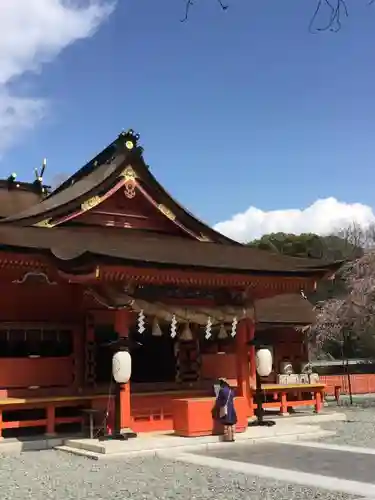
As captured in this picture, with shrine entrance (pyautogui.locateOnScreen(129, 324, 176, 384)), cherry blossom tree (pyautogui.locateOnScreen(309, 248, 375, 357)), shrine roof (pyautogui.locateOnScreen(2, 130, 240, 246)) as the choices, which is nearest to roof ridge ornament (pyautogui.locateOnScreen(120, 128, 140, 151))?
shrine roof (pyautogui.locateOnScreen(2, 130, 240, 246))

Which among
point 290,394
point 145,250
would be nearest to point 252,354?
point 145,250

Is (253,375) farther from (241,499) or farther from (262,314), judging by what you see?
(241,499)

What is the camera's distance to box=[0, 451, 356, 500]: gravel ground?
8.34 m

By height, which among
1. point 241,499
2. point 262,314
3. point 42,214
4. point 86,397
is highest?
point 42,214

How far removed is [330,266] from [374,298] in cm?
528

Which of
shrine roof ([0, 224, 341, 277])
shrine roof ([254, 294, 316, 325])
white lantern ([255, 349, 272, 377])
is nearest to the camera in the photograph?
shrine roof ([0, 224, 341, 277])

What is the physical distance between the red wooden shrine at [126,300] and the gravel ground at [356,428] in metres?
2.04

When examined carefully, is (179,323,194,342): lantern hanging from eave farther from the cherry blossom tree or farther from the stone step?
the cherry blossom tree

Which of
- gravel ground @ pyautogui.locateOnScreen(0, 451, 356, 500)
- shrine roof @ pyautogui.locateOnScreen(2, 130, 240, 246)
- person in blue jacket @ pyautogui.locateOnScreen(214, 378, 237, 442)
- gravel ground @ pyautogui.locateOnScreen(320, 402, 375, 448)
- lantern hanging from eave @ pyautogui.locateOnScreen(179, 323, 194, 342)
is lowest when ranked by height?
gravel ground @ pyautogui.locateOnScreen(0, 451, 356, 500)

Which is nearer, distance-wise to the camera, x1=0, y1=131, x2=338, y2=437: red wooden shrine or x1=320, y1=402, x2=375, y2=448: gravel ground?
x1=320, y1=402, x2=375, y2=448: gravel ground


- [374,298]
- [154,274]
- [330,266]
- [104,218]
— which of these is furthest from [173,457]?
[374,298]

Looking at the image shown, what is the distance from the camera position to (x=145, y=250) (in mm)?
15688

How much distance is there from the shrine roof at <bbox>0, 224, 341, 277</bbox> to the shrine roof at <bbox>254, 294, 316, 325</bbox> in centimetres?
522

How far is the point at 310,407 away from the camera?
23.0 meters
